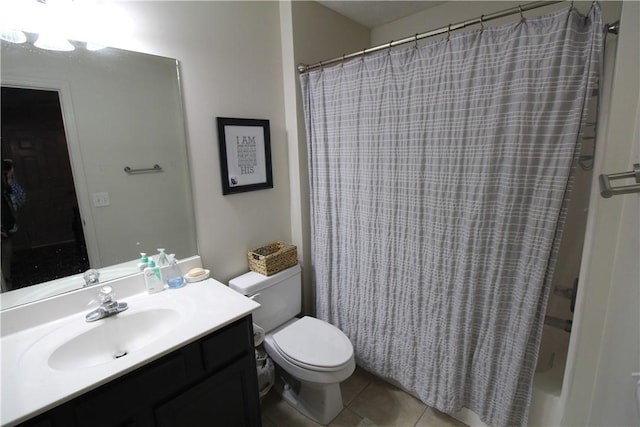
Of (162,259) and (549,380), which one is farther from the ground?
(162,259)

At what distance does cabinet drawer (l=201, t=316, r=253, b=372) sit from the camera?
3.78 feet

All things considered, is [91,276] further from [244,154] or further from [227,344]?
[244,154]

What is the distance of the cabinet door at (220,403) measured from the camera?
3.58 ft

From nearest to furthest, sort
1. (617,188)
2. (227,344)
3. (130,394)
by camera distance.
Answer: (617,188)
(130,394)
(227,344)

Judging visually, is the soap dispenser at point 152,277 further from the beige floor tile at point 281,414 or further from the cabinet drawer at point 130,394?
the beige floor tile at point 281,414

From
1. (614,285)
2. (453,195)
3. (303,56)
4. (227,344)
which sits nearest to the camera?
(614,285)

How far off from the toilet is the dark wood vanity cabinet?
274 mm

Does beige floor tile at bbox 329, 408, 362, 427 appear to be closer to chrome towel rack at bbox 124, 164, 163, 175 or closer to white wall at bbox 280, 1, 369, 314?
white wall at bbox 280, 1, 369, 314

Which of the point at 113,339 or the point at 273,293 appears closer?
the point at 113,339

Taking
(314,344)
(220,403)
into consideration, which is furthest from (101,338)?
(314,344)

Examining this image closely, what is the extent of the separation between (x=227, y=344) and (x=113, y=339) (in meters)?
0.46

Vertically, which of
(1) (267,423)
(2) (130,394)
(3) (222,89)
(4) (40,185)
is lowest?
Answer: (1) (267,423)

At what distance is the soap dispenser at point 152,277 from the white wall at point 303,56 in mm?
945

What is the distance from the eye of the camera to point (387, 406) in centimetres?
175
